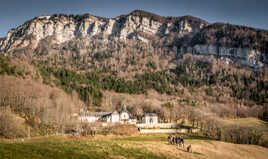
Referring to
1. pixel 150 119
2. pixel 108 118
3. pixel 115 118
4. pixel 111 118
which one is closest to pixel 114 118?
pixel 115 118

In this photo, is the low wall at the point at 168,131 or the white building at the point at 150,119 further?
the white building at the point at 150,119

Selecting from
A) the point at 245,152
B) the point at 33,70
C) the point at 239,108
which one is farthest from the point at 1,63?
the point at 239,108

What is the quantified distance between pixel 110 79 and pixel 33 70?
65428 mm

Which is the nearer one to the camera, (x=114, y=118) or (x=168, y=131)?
(x=168, y=131)

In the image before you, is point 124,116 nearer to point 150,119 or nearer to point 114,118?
point 114,118

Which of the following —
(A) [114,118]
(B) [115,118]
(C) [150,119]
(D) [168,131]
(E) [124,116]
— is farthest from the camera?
(C) [150,119]

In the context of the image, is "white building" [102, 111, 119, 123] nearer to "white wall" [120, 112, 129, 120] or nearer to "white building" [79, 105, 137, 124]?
"white building" [79, 105, 137, 124]

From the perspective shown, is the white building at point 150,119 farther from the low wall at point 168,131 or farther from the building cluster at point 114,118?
the low wall at point 168,131

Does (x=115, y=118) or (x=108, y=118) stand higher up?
(x=108, y=118)

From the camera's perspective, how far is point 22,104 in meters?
79.1

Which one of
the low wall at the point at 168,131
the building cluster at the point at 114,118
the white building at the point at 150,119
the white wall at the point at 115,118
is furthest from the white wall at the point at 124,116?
the low wall at the point at 168,131

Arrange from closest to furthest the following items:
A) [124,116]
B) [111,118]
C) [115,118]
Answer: [111,118] → [115,118] → [124,116]

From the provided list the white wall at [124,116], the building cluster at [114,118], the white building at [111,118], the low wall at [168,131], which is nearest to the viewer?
the low wall at [168,131]

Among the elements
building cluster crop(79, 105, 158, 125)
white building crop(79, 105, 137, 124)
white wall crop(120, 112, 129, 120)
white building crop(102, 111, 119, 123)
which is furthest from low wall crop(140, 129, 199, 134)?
white wall crop(120, 112, 129, 120)
